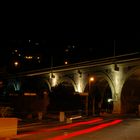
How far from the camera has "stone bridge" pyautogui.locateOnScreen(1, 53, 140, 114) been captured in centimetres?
5672

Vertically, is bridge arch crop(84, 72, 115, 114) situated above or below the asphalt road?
above

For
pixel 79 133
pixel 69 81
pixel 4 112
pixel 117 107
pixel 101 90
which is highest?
pixel 69 81

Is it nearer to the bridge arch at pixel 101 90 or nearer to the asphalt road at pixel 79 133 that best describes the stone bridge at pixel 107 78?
the bridge arch at pixel 101 90

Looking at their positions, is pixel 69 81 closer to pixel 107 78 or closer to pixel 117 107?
pixel 107 78

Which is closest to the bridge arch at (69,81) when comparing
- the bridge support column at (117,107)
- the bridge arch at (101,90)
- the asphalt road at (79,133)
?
the bridge arch at (101,90)

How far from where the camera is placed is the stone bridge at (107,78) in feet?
186

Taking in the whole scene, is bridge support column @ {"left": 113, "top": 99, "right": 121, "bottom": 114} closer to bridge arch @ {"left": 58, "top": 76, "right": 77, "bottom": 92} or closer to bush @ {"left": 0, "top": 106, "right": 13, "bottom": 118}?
bridge arch @ {"left": 58, "top": 76, "right": 77, "bottom": 92}

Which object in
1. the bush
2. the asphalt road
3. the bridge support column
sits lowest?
the asphalt road

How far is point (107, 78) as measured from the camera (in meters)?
59.7

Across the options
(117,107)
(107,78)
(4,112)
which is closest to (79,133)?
(4,112)

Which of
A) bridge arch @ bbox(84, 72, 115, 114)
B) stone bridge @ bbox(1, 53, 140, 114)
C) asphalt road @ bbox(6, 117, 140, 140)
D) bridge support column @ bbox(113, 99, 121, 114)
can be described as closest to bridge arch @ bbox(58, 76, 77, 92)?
stone bridge @ bbox(1, 53, 140, 114)

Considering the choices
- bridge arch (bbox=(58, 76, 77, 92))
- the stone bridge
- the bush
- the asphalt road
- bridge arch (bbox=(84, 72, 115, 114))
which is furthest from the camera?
bridge arch (bbox=(58, 76, 77, 92))

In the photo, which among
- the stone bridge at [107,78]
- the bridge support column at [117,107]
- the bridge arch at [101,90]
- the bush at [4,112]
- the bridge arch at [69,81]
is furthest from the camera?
the bridge arch at [69,81]

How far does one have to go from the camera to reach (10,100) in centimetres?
4581
